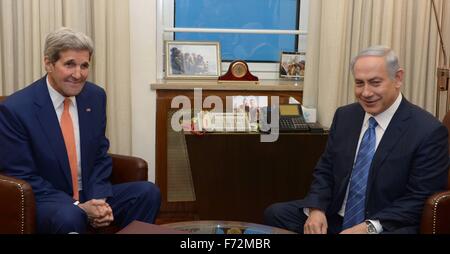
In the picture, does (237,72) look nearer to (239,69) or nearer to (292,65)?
(239,69)

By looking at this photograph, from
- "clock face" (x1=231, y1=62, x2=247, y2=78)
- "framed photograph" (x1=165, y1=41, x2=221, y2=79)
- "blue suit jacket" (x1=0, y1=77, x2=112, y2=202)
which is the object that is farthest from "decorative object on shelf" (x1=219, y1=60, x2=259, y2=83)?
"blue suit jacket" (x1=0, y1=77, x2=112, y2=202)

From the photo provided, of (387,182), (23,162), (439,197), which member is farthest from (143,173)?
(439,197)

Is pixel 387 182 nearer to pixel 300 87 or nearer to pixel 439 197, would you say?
pixel 439 197

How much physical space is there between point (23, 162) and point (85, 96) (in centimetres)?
48

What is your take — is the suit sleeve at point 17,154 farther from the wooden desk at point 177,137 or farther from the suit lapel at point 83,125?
the wooden desk at point 177,137

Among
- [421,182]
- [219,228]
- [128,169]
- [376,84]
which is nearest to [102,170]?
[128,169]

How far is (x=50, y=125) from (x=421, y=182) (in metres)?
1.67

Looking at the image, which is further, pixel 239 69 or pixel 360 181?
pixel 239 69

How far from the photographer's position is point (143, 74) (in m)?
3.73

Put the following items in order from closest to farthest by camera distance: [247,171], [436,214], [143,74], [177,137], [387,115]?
[436,214]
[387,115]
[247,171]
[143,74]
[177,137]

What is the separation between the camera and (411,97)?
3.70 meters

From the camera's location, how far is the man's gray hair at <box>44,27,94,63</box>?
2.58 m

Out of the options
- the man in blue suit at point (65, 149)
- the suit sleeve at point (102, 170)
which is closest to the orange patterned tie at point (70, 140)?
the man in blue suit at point (65, 149)
